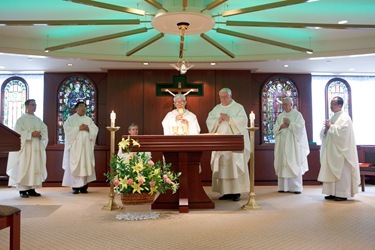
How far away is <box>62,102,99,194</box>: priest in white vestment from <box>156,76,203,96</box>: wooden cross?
2.17m

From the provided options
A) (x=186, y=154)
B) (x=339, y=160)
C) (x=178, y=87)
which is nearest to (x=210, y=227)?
(x=186, y=154)

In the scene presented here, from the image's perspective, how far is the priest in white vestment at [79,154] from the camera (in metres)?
8.31

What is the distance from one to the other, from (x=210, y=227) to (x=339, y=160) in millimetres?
3507

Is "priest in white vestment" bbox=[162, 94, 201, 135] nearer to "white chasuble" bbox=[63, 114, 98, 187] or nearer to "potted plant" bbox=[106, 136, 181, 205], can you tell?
"potted plant" bbox=[106, 136, 181, 205]

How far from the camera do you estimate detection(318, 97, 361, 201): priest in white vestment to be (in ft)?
22.2

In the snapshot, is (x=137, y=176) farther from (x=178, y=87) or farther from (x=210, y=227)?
(x=178, y=87)

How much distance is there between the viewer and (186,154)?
5.81 metres

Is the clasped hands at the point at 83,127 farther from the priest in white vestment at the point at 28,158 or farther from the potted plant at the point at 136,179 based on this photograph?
the potted plant at the point at 136,179

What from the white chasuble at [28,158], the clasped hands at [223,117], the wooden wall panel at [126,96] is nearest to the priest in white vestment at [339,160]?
the clasped hands at [223,117]

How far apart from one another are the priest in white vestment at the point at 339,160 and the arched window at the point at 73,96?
6.36 metres

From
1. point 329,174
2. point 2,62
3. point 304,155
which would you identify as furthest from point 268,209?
point 2,62

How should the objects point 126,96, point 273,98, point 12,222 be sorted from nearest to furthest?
1. point 12,222
2. point 126,96
3. point 273,98

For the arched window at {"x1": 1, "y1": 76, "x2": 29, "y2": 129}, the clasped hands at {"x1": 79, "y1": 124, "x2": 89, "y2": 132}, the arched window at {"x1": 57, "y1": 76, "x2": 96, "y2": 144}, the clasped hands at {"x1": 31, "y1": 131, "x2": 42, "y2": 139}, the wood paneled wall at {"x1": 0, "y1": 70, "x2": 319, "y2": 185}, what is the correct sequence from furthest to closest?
the arched window at {"x1": 1, "y1": 76, "x2": 29, "y2": 129}
the arched window at {"x1": 57, "y1": 76, "x2": 96, "y2": 144}
the wood paneled wall at {"x1": 0, "y1": 70, "x2": 319, "y2": 185}
the clasped hands at {"x1": 79, "y1": 124, "x2": 89, "y2": 132}
the clasped hands at {"x1": 31, "y1": 131, "x2": 42, "y2": 139}

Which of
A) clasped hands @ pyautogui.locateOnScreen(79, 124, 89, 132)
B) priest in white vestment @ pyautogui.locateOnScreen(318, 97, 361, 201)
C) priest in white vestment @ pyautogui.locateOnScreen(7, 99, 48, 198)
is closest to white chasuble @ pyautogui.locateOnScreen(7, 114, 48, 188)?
priest in white vestment @ pyautogui.locateOnScreen(7, 99, 48, 198)
